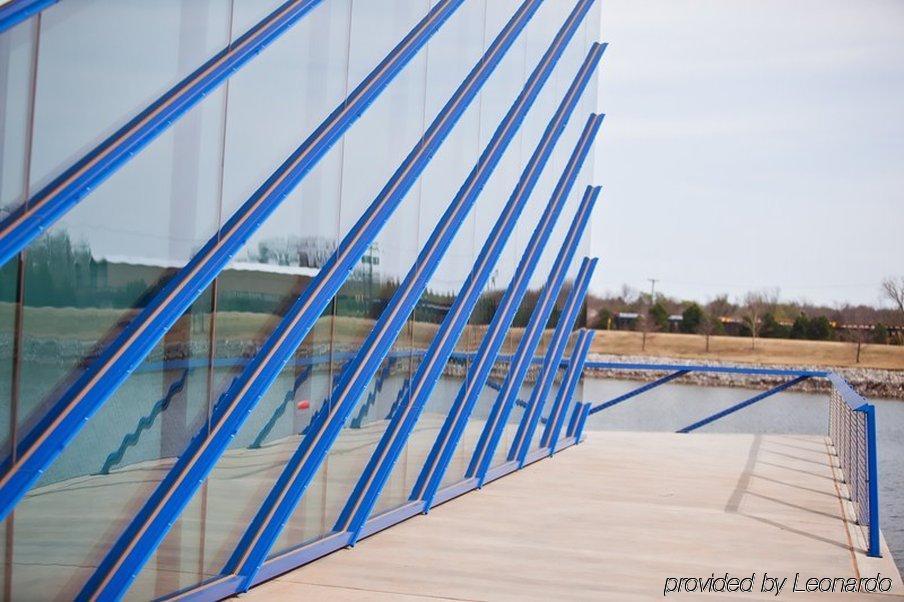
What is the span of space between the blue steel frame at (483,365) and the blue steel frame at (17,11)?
4.12 m

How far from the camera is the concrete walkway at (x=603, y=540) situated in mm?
5199

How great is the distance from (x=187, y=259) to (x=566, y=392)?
24.7 feet

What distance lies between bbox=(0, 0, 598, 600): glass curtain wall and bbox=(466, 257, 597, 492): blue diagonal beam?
1.68 m

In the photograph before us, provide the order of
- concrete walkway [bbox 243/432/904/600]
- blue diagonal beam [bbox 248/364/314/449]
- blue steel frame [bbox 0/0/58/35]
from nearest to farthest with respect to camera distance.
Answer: blue steel frame [bbox 0/0/58/35], blue diagonal beam [bbox 248/364/314/449], concrete walkway [bbox 243/432/904/600]

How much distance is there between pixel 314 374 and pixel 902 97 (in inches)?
1699

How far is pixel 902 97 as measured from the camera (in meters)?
44.2

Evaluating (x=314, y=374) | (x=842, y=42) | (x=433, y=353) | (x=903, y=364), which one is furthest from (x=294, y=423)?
(x=842, y=42)

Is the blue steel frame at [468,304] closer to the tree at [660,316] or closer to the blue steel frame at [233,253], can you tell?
the blue steel frame at [233,253]

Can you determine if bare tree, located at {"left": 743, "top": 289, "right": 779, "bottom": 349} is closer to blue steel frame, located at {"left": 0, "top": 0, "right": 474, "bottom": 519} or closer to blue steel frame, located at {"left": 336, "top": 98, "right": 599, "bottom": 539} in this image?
blue steel frame, located at {"left": 336, "top": 98, "right": 599, "bottom": 539}

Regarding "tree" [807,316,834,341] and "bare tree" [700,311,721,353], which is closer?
"tree" [807,316,834,341]

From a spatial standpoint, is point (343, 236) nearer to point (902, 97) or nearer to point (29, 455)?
point (29, 455)

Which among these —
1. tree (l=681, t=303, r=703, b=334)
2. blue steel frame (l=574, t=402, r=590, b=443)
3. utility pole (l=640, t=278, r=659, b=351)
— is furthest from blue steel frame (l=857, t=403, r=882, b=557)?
tree (l=681, t=303, r=703, b=334)

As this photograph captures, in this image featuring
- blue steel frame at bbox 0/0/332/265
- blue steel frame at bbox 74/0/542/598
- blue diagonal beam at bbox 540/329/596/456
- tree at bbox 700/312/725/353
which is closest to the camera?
blue steel frame at bbox 0/0/332/265

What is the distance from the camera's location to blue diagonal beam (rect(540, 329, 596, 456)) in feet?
35.9
